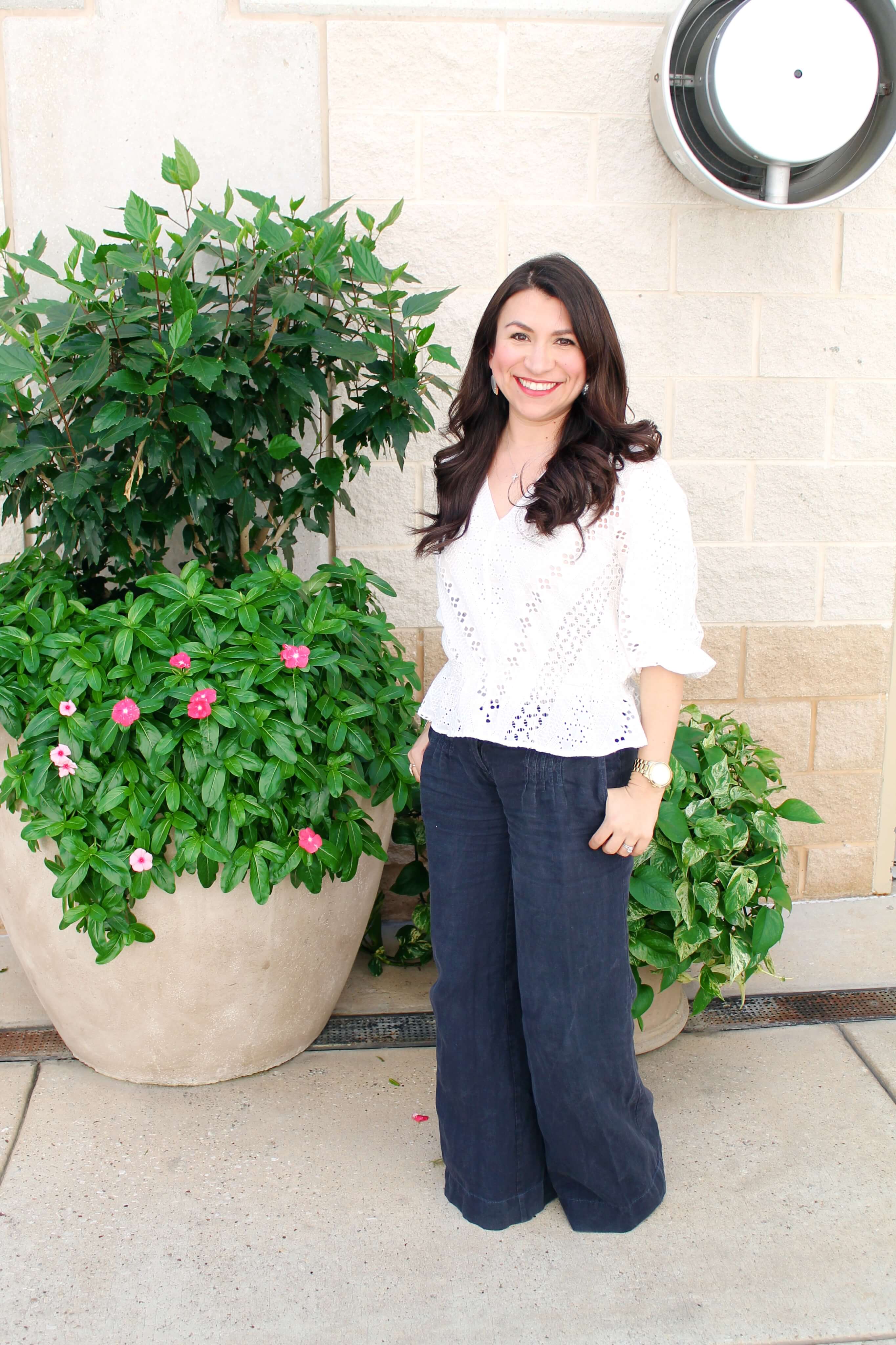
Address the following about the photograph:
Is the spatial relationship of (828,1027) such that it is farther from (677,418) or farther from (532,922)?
(677,418)

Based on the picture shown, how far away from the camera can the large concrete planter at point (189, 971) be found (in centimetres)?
238

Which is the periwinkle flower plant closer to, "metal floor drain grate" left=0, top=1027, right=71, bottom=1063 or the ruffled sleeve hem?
"metal floor drain grate" left=0, top=1027, right=71, bottom=1063

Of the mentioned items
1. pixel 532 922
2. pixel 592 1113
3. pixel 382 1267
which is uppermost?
pixel 532 922

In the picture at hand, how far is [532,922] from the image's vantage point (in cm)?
192

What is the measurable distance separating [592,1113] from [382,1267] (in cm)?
48

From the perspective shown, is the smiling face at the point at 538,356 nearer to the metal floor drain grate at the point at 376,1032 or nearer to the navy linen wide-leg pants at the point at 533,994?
the navy linen wide-leg pants at the point at 533,994

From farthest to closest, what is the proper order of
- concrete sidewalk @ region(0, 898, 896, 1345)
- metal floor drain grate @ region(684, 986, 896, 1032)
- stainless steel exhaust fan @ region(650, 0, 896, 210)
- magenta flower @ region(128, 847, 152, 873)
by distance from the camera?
metal floor drain grate @ region(684, 986, 896, 1032) < stainless steel exhaust fan @ region(650, 0, 896, 210) < magenta flower @ region(128, 847, 152, 873) < concrete sidewalk @ region(0, 898, 896, 1345)

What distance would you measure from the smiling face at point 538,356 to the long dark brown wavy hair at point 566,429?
0.6 inches

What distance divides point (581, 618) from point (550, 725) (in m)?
0.18

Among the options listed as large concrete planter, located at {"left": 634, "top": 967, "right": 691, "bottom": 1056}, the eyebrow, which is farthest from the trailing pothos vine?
the eyebrow

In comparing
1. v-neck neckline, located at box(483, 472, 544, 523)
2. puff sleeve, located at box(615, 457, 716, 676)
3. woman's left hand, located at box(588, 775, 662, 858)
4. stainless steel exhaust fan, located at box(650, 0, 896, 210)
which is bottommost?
woman's left hand, located at box(588, 775, 662, 858)

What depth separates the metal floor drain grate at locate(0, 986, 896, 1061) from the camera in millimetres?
2750

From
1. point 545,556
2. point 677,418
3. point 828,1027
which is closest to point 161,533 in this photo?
point 545,556

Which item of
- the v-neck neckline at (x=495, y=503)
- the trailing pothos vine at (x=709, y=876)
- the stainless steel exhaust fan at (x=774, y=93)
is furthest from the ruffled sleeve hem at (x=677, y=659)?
the stainless steel exhaust fan at (x=774, y=93)
